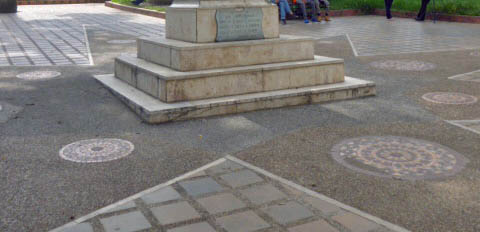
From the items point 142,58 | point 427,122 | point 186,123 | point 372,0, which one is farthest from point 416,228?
point 372,0

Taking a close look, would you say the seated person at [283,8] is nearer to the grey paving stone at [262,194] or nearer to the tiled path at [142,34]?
the tiled path at [142,34]

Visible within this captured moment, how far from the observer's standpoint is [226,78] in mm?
7520

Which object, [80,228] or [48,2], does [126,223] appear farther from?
[48,2]

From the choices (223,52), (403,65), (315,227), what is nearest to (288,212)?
(315,227)

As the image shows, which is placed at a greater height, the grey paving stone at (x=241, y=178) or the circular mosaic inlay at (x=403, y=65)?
the circular mosaic inlay at (x=403, y=65)

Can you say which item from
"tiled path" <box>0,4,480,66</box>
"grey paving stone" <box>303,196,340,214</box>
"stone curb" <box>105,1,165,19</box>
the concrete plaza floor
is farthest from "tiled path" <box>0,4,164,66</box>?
"grey paving stone" <box>303,196,340,214</box>

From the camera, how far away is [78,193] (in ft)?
14.8

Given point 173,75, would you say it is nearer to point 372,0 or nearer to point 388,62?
point 388,62

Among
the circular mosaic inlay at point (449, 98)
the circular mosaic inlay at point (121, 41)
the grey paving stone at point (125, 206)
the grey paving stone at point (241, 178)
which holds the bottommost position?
the grey paving stone at point (125, 206)

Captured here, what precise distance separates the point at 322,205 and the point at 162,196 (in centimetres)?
133

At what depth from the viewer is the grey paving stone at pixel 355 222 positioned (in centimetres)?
385

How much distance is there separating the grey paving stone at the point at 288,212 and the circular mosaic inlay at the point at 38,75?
692 cm

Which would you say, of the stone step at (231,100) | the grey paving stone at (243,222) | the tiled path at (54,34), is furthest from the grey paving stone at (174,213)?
the tiled path at (54,34)

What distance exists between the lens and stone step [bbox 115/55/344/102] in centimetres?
721
